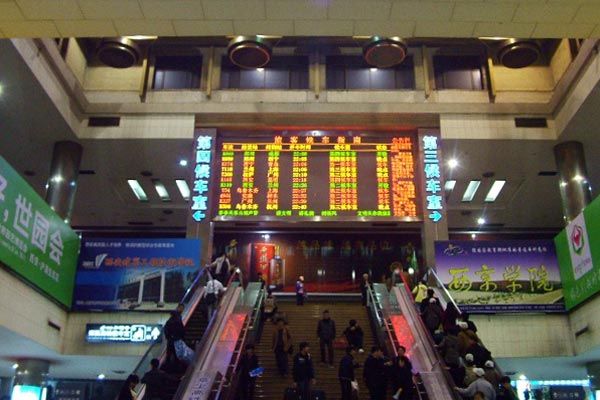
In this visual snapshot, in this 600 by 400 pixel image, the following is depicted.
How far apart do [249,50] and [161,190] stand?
24.7ft

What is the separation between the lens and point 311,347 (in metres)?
14.5

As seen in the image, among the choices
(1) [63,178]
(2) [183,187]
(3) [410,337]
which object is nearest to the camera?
(3) [410,337]

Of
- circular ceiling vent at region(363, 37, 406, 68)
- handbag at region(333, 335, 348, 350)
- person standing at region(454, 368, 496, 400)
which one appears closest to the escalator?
person standing at region(454, 368, 496, 400)

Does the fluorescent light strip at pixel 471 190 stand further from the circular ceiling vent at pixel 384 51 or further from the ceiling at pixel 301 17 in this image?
the ceiling at pixel 301 17

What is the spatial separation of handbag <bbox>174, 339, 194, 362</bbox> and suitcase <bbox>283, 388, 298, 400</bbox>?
2108mm

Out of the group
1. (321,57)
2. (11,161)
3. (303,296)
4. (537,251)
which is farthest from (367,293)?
(11,161)

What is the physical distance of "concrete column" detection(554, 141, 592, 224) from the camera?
17797 millimetres

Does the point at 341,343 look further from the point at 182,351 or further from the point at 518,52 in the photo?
the point at 518,52

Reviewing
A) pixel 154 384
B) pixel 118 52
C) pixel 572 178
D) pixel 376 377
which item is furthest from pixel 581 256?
pixel 118 52

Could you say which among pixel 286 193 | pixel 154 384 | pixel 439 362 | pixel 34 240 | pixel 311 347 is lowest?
pixel 154 384

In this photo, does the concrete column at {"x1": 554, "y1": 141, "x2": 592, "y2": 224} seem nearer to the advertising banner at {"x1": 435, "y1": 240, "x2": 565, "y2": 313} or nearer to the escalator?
the advertising banner at {"x1": 435, "y1": 240, "x2": 565, "y2": 313}

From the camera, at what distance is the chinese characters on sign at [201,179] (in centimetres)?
1786

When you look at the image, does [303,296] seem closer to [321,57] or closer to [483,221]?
[321,57]

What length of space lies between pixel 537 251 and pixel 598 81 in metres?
4.56
